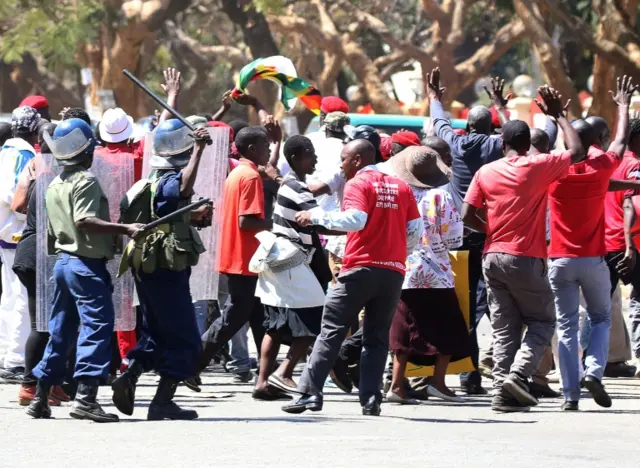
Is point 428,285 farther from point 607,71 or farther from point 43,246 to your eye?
point 607,71

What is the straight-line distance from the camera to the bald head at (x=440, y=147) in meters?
10.2

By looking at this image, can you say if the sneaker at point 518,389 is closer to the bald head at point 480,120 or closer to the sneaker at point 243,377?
the bald head at point 480,120

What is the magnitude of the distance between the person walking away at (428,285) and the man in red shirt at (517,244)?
0.36 m

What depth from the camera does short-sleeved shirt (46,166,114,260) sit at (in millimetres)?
8250

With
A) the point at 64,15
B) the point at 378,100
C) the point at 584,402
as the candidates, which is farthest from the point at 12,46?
the point at 584,402

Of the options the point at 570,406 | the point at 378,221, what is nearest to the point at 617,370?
the point at 570,406

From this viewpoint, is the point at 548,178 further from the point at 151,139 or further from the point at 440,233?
the point at 151,139

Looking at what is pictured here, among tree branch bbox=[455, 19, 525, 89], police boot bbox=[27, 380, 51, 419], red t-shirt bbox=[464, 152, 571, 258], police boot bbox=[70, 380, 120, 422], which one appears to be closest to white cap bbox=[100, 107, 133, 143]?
police boot bbox=[27, 380, 51, 419]

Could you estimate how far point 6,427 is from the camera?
8273 millimetres

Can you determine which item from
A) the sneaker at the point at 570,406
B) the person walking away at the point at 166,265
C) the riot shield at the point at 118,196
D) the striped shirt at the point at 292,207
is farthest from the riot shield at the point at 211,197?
the sneaker at the point at 570,406

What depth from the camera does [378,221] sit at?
336 inches

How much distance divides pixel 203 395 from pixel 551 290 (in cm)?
244

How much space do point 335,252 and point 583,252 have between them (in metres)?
1.82

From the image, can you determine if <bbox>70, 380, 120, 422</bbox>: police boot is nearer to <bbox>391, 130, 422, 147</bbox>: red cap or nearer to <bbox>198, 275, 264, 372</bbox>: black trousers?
<bbox>198, 275, 264, 372</bbox>: black trousers
